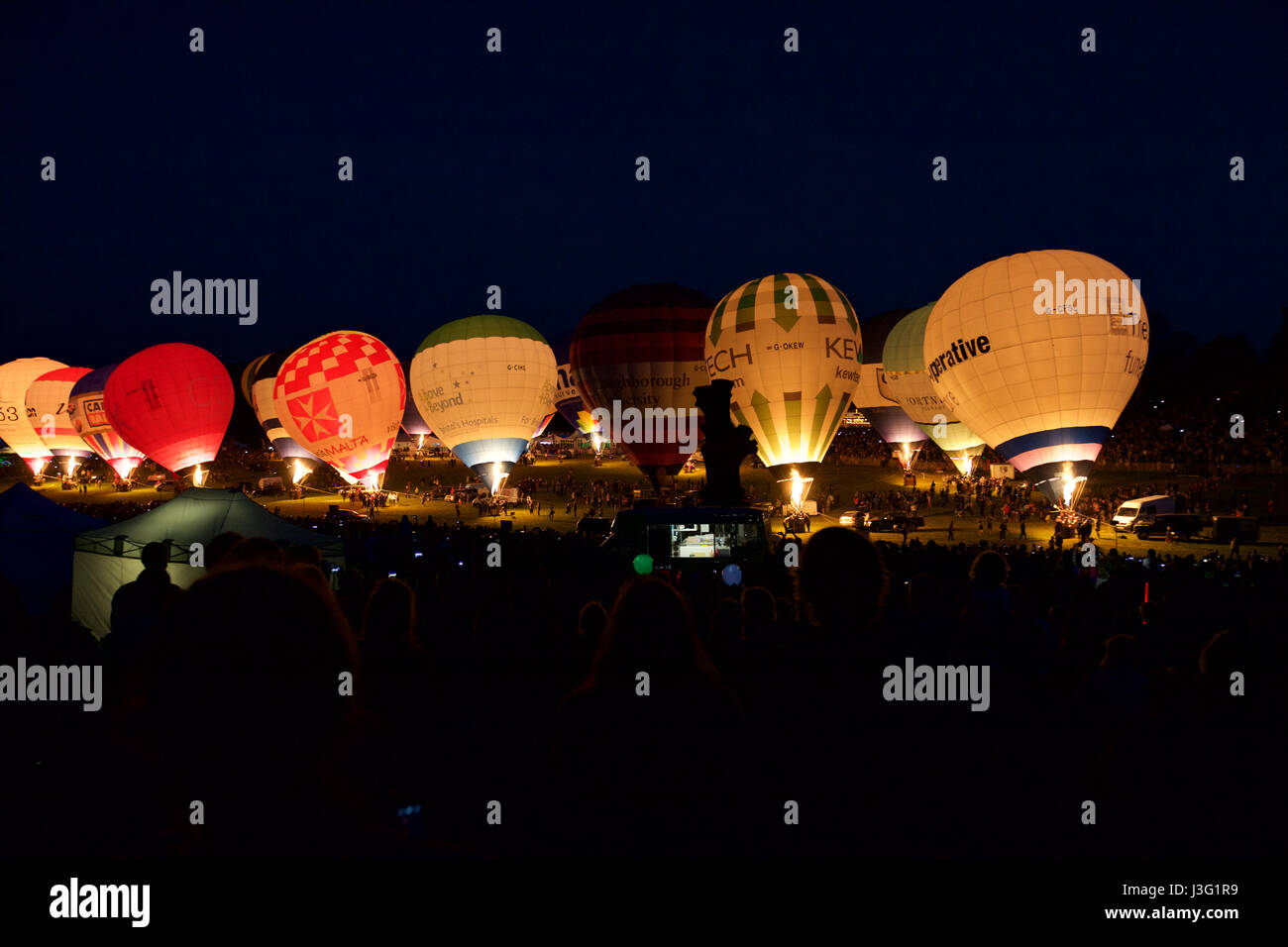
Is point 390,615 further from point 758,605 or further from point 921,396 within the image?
point 921,396

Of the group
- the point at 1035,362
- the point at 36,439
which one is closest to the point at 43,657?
the point at 1035,362

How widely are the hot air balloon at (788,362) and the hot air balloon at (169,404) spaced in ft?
83.5

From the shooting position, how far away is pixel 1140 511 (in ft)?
79.6

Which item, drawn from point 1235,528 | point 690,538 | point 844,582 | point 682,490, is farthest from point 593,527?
point 844,582

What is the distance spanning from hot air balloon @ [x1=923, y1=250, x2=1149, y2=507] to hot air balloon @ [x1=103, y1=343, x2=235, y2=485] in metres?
32.6

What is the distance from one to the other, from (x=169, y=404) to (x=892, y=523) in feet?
100

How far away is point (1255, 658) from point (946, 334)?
18953 mm

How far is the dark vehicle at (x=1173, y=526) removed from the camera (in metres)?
23.5

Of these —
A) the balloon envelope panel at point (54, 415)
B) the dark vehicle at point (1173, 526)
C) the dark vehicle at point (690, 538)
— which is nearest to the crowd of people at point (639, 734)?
the dark vehicle at point (690, 538)

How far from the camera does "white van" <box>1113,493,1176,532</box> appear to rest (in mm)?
24125

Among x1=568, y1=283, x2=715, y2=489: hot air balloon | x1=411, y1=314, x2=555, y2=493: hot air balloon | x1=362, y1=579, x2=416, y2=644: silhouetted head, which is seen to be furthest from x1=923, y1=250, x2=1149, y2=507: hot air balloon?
x1=362, y1=579, x2=416, y2=644: silhouetted head

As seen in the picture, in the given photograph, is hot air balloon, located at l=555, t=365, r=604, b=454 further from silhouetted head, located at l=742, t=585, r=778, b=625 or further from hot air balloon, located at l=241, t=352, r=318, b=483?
silhouetted head, located at l=742, t=585, r=778, b=625
